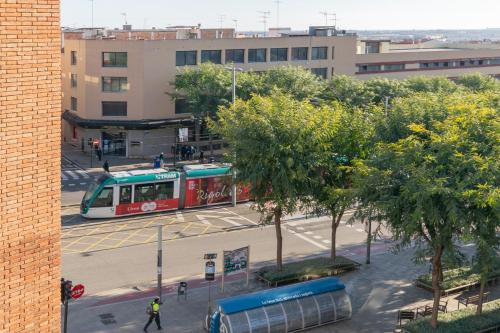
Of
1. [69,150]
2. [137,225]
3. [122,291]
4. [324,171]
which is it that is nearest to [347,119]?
[324,171]

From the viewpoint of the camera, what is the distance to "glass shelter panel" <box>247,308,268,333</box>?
76.1ft

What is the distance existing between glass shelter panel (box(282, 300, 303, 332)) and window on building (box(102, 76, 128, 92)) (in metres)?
39.4

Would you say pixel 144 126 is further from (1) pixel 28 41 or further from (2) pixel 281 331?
(1) pixel 28 41

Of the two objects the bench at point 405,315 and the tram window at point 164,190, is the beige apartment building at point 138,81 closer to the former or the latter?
the tram window at point 164,190

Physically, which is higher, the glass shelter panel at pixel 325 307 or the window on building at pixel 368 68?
the window on building at pixel 368 68

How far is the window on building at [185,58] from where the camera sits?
6184 centimetres

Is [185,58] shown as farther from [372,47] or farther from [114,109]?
[372,47]

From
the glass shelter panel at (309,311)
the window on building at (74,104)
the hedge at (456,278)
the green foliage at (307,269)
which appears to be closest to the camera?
the glass shelter panel at (309,311)

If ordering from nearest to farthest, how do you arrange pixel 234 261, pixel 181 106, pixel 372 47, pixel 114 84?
pixel 234 261, pixel 114 84, pixel 181 106, pixel 372 47

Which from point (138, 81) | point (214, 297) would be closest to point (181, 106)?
point (138, 81)

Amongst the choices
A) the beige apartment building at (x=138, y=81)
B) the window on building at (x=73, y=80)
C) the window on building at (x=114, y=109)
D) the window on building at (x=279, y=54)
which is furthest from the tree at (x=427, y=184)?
the window on building at (x=279, y=54)

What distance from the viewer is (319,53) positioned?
71500mm

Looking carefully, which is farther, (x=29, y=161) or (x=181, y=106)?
(x=181, y=106)

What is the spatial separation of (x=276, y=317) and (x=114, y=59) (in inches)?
1604
